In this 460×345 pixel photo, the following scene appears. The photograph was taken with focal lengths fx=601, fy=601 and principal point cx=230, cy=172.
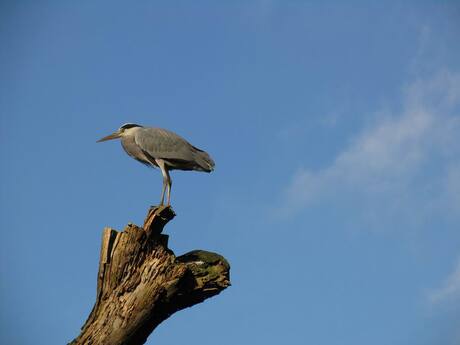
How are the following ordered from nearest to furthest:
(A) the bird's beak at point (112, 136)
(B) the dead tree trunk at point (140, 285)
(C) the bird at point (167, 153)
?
(B) the dead tree trunk at point (140, 285) < (C) the bird at point (167, 153) < (A) the bird's beak at point (112, 136)

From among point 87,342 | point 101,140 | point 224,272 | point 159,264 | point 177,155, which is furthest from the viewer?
point 101,140

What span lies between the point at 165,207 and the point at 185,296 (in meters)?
1.61

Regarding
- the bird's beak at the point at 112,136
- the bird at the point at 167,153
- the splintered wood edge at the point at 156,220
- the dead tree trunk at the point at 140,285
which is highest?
the bird's beak at the point at 112,136

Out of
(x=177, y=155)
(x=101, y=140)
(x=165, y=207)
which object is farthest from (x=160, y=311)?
(x=101, y=140)

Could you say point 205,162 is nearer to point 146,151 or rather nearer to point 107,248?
point 146,151

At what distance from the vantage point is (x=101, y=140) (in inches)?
621

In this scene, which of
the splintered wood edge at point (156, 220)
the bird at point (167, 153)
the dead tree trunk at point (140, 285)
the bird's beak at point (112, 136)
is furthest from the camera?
the bird's beak at point (112, 136)

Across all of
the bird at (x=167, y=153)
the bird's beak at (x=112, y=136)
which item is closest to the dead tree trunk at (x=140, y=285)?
the bird at (x=167, y=153)

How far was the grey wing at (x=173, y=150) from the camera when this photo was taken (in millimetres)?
13844

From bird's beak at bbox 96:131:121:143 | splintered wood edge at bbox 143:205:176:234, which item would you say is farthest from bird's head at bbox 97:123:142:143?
splintered wood edge at bbox 143:205:176:234

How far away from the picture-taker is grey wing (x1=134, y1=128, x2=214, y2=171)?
13.8 metres

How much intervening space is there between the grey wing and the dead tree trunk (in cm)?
400

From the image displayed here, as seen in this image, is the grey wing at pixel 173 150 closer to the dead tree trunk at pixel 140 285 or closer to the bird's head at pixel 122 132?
A: the bird's head at pixel 122 132

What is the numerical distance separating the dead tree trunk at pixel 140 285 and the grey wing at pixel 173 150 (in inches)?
158
